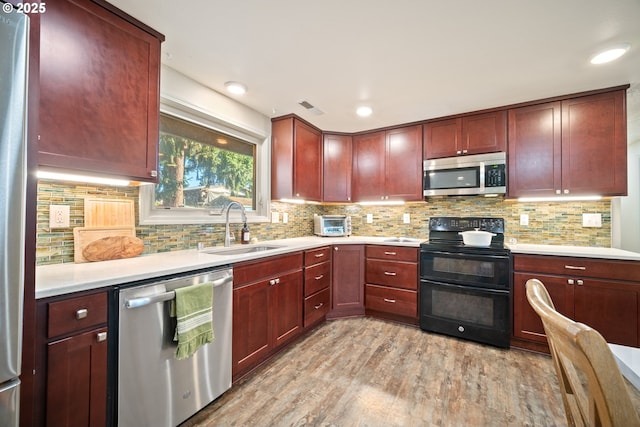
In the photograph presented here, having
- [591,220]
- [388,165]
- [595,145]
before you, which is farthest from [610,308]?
[388,165]

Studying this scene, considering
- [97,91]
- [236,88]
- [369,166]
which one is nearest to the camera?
[97,91]

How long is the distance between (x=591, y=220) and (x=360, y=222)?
2.37 m

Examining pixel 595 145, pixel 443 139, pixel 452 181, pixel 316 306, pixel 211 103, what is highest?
pixel 211 103

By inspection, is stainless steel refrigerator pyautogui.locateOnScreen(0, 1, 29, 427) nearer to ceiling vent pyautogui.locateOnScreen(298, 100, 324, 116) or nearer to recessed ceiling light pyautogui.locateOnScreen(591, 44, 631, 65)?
ceiling vent pyautogui.locateOnScreen(298, 100, 324, 116)

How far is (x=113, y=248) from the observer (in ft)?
5.35

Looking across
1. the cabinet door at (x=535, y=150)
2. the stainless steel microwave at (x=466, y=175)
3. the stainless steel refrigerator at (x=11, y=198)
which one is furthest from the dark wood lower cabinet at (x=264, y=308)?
the cabinet door at (x=535, y=150)

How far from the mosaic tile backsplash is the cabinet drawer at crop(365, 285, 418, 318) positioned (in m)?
0.84

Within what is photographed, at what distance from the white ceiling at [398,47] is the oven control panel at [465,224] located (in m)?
1.20

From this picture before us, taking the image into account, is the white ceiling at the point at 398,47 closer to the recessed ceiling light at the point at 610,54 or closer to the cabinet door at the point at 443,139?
the recessed ceiling light at the point at 610,54

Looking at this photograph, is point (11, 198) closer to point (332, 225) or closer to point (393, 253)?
point (393, 253)

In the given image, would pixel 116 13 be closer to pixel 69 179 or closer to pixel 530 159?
pixel 69 179

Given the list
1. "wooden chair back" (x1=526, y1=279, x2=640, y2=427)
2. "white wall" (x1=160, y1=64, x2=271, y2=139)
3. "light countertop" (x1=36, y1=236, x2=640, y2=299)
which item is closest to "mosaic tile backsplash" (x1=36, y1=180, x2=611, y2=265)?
"light countertop" (x1=36, y1=236, x2=640, y2=299)

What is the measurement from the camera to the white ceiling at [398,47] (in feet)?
4.68

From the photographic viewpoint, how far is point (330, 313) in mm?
3041
